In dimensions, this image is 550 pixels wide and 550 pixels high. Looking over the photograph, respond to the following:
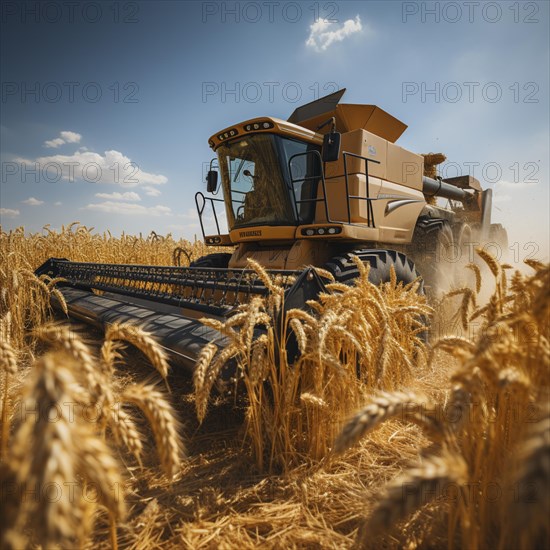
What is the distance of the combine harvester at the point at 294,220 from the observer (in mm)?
2900

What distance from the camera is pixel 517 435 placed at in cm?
110

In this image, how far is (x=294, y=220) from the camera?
360 cm

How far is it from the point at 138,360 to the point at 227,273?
1295 mm

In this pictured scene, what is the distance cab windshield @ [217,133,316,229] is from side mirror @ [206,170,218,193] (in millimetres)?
205

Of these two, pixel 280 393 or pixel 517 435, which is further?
pixel 280 393

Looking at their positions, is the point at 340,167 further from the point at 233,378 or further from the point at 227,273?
the point at 233,378

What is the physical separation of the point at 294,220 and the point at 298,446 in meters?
2.46

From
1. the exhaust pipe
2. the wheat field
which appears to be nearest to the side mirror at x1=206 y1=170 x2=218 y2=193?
the wheat field

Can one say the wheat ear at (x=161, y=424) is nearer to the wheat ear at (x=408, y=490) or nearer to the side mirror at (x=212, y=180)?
the wheat ear at (x=408, y=490)

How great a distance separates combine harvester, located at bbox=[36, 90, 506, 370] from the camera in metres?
2.90

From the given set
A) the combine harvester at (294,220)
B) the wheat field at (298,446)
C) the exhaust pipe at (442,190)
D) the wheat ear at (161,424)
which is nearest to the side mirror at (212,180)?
the combine harvester at (294,220)

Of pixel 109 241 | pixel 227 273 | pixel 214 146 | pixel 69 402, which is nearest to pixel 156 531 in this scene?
pixel 69 402

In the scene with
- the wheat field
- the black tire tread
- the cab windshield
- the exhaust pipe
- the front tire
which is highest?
the exhaust pipe

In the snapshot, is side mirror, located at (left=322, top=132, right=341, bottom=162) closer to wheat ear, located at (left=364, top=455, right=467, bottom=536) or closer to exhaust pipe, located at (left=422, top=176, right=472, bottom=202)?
wheat ear, located at (left=364, top=455, right=467, bottom=536)
